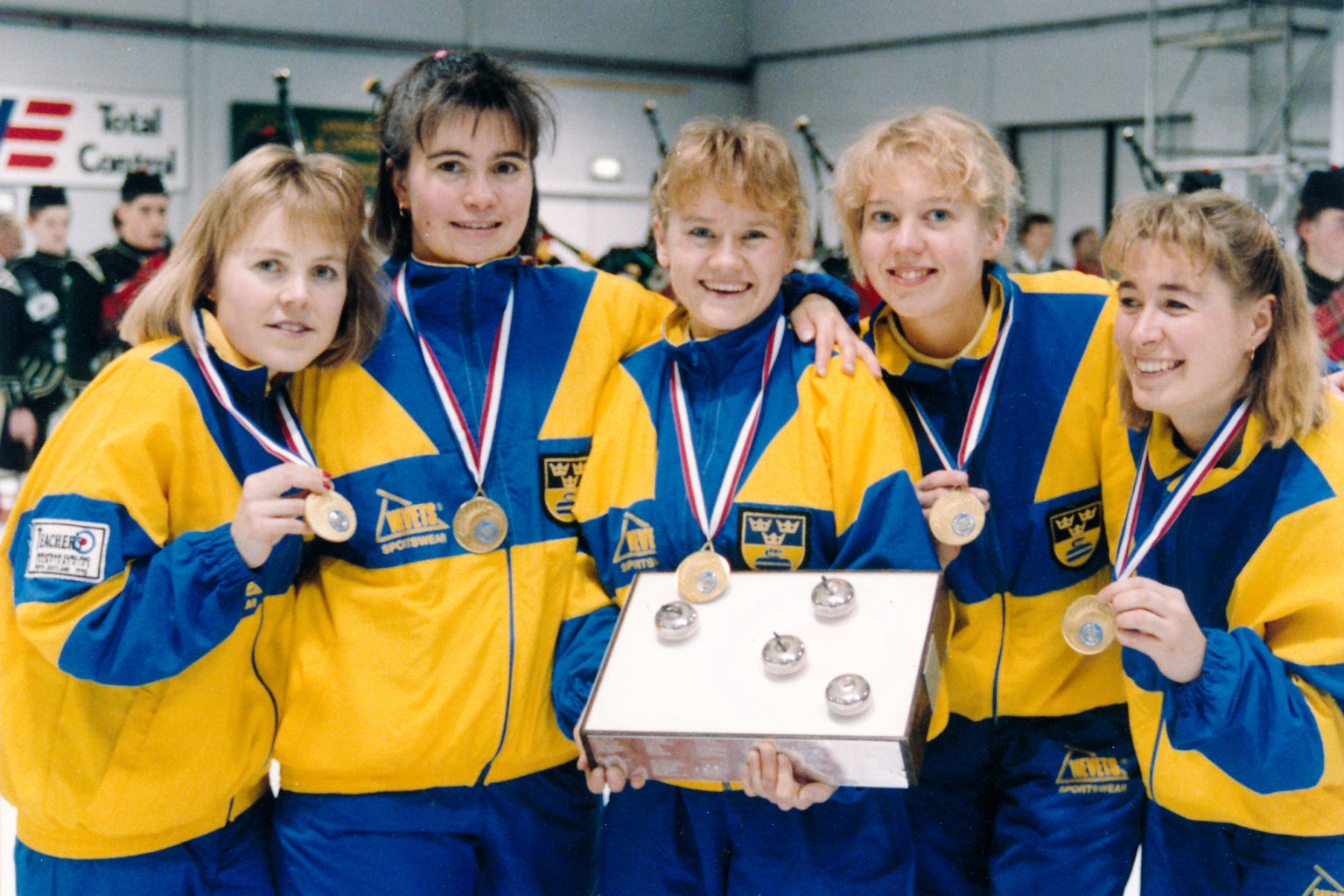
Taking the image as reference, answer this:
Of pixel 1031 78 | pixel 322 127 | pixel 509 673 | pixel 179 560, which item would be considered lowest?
pixel 509 673

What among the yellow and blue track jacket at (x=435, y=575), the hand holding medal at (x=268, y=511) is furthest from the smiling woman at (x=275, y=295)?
the hand holding medal at (x=268, y=511)

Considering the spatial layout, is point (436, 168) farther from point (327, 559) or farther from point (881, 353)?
point (881, 353)

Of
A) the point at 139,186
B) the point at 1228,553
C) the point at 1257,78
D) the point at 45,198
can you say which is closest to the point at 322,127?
the point at 45,198

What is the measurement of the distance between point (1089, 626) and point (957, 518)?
0.83 ft

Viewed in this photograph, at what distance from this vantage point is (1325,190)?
5.64 meters

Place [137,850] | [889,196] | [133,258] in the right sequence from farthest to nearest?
[133,258] < [889,196] < [137,850]

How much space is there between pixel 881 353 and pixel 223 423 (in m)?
1.12

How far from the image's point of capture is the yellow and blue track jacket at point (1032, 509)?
2111 millimetres

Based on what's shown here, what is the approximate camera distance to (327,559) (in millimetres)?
2053

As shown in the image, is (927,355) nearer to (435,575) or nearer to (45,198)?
(435,575)

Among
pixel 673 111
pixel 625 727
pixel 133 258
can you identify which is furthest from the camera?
pixel 673 111

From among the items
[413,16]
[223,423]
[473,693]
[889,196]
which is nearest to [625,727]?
[473,693]

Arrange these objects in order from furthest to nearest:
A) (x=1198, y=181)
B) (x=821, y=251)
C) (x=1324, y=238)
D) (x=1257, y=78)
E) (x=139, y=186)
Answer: (x=1257, y=78) < (x=821, y=251) < (x=139, y=186) < (x=1198, y=181) < (x=1324, y=238)

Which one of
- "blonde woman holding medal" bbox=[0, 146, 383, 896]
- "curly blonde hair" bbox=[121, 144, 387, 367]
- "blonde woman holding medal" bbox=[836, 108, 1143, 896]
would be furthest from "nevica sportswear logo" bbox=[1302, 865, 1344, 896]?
"curly blonde hair" bbox=[121, 144, 387, 367]
